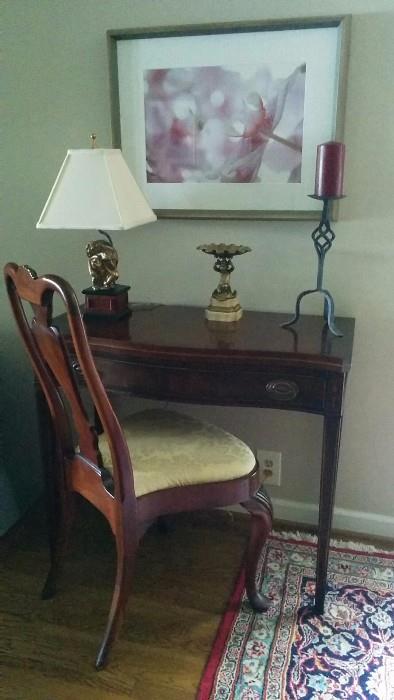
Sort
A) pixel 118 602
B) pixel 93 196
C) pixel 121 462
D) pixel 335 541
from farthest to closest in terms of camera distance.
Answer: pixel 335 541, pixel 93 196, pixel 118 602, pixel 121 462

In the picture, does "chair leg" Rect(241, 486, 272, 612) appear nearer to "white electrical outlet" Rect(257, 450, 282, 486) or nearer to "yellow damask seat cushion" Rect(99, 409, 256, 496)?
"yellow damask seat cushion" Rect(99, 409, 256, 496)

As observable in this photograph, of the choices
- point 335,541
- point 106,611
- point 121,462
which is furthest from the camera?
point 335,541

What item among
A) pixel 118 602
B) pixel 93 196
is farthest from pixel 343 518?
pixel 93 196

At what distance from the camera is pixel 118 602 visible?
1.35 m

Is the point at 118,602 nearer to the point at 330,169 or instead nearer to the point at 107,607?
the point at 107,607

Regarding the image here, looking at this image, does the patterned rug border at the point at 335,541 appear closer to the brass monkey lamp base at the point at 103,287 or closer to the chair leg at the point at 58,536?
the chair leg at the point at 58,536

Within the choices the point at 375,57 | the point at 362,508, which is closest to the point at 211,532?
the point at 362,508

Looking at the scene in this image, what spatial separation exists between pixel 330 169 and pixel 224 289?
1.41 feet

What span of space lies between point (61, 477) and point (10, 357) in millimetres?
731

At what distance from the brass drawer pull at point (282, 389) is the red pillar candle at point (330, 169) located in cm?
50

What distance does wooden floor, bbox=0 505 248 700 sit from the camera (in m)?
1.36

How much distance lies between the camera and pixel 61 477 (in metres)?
1.54

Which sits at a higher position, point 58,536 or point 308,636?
point 58,536

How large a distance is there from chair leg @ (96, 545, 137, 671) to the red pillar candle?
1021 millimetres
